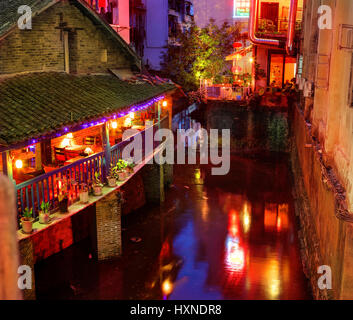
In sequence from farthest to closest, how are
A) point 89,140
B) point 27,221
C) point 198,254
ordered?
1. point 89,140
2. point 198,254
3. point 27,221

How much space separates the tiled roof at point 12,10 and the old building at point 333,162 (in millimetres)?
9091

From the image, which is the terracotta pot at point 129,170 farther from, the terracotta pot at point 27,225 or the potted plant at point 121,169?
the terracotta pot at point 27,225

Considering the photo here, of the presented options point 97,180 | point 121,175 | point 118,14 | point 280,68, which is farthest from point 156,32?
point 97,180

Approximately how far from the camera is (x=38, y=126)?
1064 centimetres

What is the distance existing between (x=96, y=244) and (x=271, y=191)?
12.1 metres

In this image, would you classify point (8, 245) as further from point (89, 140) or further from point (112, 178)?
point (89, 140)

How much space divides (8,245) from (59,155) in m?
15.4

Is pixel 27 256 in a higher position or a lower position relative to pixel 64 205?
lower

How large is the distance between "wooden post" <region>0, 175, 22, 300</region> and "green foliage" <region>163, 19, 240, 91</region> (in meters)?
34.9

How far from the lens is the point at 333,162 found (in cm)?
1316

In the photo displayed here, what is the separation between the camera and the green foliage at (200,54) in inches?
1471

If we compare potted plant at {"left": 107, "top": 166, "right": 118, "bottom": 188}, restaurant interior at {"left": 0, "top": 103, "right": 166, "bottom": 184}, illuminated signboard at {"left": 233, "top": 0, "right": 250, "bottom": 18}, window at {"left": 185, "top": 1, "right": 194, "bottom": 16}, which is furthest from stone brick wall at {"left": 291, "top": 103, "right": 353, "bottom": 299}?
window at {"left": 185, "top": 1, "right": 194, "bottom": 16}

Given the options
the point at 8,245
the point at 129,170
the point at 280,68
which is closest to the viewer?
the point at 8,245

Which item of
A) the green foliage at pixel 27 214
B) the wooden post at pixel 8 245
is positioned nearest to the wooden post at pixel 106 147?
the green foliage at pixel 27 214
